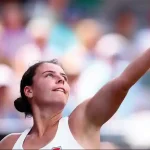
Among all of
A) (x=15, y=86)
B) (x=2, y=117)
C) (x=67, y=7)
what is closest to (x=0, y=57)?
(x=15, y=86)

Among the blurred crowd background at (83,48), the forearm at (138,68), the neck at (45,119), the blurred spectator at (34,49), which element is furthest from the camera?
the blurred spectator at (34,49)

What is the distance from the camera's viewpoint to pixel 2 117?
6.76 feet

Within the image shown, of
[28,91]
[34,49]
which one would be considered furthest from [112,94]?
[34,49]

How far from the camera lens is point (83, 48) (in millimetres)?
2363

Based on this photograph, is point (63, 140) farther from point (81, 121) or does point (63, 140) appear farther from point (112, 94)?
point (112, 94)

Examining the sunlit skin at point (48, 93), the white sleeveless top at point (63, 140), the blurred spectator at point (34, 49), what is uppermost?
the blurred spectator at point (34, 49)

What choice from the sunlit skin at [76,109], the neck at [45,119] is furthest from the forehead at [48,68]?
the neck at [45,119]

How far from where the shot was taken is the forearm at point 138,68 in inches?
37.7

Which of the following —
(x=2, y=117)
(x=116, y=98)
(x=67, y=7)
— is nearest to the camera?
(x=116, y=98)

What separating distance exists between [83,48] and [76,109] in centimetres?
127

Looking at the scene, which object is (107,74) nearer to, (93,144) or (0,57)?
(0,57)

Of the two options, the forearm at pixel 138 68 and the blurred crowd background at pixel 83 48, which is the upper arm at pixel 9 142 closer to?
the forearm at pixel 138 68

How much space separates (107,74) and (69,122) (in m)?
1.11

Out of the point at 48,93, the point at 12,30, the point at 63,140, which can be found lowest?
the point at 63,140
